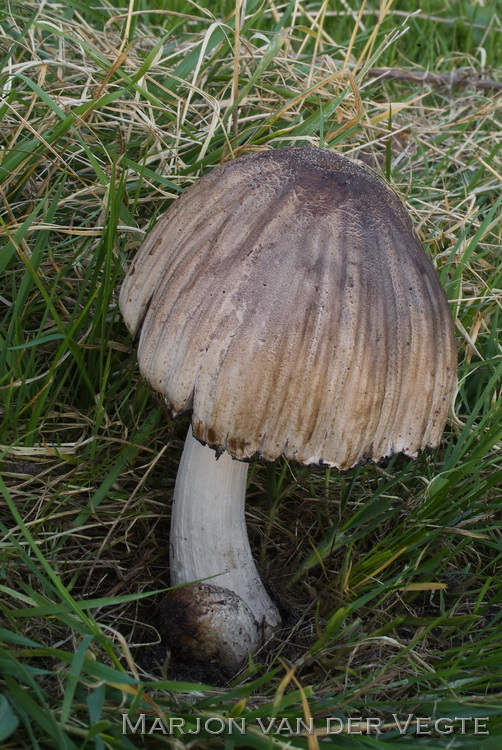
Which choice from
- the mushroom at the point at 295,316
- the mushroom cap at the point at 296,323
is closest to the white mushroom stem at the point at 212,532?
the mushroom at the point at 295,316

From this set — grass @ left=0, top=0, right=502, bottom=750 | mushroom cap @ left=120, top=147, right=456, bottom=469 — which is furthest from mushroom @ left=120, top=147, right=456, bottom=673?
grass @ left=0, top=0, right=502, bottom=750

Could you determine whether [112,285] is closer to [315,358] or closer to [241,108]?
[315,358]

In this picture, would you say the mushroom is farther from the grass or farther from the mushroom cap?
the grass

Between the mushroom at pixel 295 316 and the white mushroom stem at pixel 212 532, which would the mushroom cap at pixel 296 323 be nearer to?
the mushroom at pixel 295 316

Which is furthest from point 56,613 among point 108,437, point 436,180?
point 436,180

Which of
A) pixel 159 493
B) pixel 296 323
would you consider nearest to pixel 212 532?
pixel 159 493

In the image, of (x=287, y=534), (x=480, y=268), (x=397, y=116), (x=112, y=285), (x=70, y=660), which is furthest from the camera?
(x=397, y=116)

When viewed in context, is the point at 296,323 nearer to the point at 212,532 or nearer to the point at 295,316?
the point at 295,316
